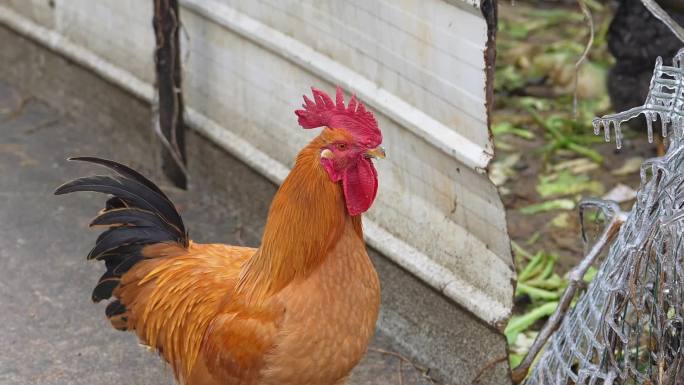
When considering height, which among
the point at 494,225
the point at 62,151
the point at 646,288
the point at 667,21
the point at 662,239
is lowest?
the point at 62,151

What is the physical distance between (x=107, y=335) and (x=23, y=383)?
0.48 m

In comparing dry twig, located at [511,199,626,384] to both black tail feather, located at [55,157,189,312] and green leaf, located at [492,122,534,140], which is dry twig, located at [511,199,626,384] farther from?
green leaf, located at [492,122,534,140]

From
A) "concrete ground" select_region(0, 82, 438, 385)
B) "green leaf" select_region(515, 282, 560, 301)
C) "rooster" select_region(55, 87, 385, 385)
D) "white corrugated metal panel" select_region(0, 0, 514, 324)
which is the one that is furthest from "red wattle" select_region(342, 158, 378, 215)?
"green leaf" select_region(515, 282, 560, 301)

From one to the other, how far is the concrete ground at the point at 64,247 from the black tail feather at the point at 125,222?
0.60m

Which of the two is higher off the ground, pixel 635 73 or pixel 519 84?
pixel 635 73

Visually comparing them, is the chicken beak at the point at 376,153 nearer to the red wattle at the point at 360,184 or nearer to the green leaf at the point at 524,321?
the red wattle at the point at 360,184

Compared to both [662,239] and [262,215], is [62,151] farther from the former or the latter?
[662,239]

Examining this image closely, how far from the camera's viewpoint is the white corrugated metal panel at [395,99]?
3.93m

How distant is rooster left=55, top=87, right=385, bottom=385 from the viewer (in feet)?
10.8

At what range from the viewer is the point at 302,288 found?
136 inches

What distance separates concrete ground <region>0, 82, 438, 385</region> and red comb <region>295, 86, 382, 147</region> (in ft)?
5.03

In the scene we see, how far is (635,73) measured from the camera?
19.9ft

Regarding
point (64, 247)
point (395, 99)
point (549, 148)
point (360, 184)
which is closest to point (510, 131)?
point (549, 148)

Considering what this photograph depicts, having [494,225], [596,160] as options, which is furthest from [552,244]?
[494,225]
